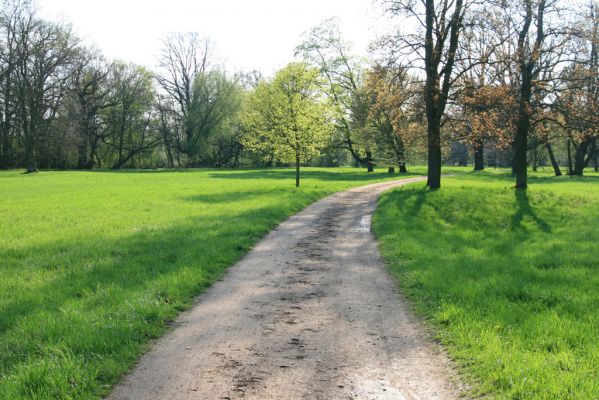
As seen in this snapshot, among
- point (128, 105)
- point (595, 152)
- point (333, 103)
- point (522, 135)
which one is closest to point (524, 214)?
point (522, 135)

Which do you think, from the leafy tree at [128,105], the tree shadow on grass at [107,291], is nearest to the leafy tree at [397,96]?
the tree shadow on grass at [107,291]

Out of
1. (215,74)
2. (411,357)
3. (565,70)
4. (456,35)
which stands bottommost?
(411,357)

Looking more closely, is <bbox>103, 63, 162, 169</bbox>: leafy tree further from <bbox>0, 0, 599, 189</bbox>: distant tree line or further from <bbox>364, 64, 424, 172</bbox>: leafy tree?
<bbox>364, 64, 424, 172</bbox>: leafy tree

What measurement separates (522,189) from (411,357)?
20.5m

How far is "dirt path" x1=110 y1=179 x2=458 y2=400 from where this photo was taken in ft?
13.1

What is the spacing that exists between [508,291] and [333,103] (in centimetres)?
3681

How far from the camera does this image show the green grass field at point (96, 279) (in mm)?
4371

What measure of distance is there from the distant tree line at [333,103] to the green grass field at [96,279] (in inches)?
381

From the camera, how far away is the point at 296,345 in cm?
491

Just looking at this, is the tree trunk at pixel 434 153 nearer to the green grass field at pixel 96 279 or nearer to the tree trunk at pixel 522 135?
the tree trunk at pixel 522 135

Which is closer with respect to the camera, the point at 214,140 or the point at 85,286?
the point at 85,286

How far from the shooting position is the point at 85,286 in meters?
7.28

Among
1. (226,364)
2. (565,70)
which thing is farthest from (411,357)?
(565,70)

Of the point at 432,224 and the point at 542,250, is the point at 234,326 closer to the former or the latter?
the point at 542,250
